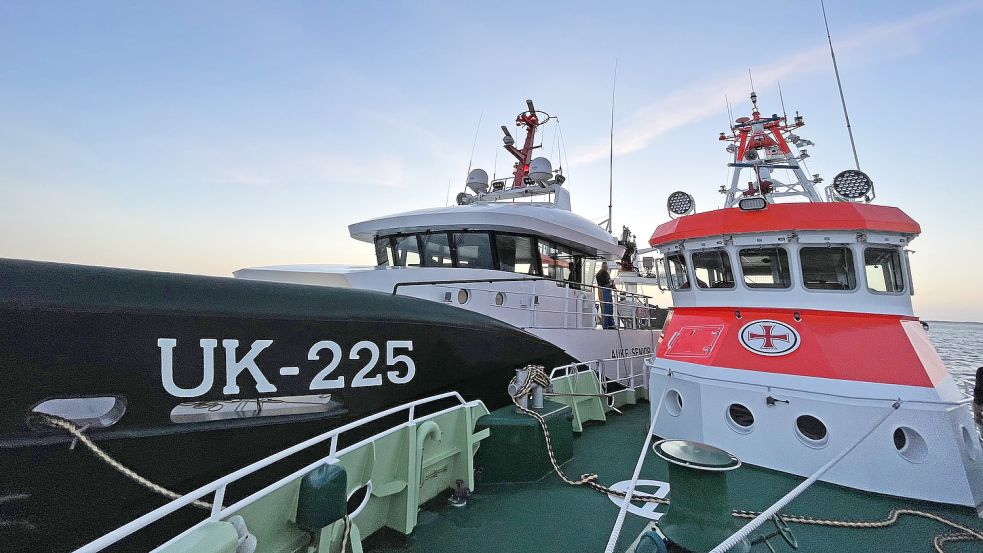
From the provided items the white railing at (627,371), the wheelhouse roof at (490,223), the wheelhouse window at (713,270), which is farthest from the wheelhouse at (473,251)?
the wheelhouse window at (713,270)

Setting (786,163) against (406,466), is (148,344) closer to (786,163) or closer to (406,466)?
(406,466)

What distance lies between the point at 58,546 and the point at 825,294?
25.6 feet

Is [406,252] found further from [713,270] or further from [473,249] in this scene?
[713,270]

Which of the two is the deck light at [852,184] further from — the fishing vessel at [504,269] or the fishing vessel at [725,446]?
the fishing vessel at [504,269]

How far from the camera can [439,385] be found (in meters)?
4.79

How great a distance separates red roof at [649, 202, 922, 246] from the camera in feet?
18.1

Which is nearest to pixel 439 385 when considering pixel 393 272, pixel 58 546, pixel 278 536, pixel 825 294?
pixel 278 536

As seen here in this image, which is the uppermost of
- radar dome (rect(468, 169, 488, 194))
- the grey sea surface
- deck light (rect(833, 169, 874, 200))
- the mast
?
the mast

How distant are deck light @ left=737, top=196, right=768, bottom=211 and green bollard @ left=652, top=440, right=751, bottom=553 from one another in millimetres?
4266

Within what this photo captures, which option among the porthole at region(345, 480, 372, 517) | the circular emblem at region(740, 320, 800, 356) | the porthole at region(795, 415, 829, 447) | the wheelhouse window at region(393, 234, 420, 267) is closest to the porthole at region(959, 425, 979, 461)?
the porthole at region(795, 415, 829, 447)

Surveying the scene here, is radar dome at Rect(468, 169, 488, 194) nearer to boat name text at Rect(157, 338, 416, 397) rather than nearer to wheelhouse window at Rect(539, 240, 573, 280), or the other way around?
wheelhouse window at Rect(539, 240, 573, 280)

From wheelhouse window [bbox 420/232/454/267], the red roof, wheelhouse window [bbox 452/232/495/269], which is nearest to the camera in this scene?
the red roof

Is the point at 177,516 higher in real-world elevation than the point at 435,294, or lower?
lower

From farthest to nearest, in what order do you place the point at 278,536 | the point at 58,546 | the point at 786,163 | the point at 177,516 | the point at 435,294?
the point at 786,163, the point at 435,294, the point at 177,516, the point at 278,536, the point at 58,546
